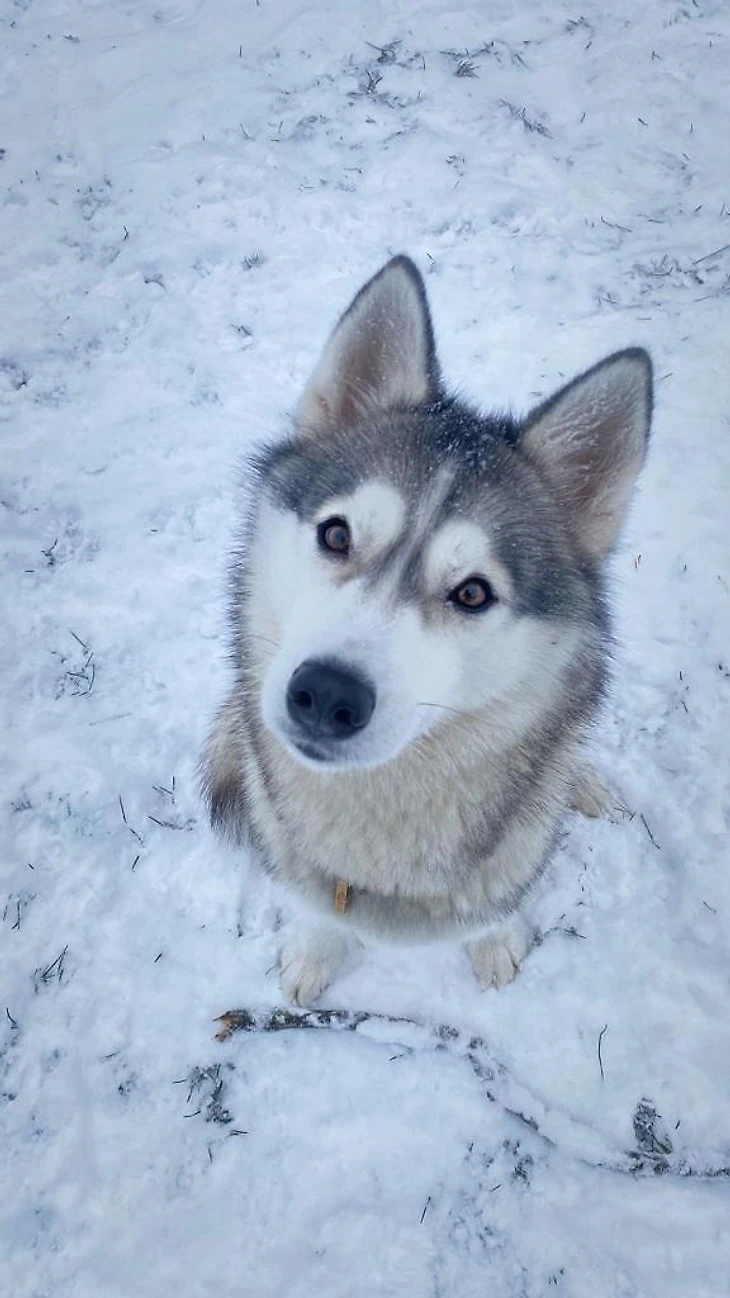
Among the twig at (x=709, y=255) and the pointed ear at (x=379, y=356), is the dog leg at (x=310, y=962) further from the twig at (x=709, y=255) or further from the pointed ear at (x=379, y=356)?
the twig at (x=709, y=255)

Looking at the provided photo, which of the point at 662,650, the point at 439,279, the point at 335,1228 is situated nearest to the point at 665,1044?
the point at 335,1228

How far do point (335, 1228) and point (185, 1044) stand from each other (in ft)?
2.58

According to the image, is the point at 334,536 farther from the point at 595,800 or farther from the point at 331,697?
the point at 595,800

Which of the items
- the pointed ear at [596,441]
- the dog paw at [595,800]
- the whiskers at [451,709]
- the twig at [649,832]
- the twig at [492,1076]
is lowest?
the twig at [492,1076]

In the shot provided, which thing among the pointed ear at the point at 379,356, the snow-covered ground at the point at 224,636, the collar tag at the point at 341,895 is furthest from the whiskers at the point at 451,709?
the snow-covered ground at the point at 224,636

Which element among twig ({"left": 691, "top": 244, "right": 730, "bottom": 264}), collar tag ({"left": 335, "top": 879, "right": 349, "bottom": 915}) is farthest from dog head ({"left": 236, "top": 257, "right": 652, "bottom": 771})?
twig ({"left": 691, "top": 244, "right": 730, "bottom": 264})

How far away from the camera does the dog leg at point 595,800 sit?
3.08 metres

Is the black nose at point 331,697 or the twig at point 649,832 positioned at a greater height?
the black nose at point 331,697

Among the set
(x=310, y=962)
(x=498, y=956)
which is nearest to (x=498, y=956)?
(x=498, y=956)

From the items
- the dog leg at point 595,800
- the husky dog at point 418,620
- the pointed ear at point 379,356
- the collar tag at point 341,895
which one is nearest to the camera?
the husky dog at point 418,620

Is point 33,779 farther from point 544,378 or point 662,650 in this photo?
point 544,378

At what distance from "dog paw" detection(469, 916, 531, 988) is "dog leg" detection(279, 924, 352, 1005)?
51cm

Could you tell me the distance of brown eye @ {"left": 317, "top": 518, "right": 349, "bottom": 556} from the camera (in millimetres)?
1903

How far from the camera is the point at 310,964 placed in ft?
9.25
